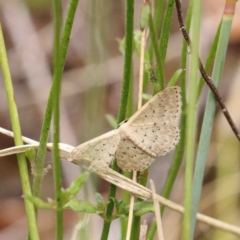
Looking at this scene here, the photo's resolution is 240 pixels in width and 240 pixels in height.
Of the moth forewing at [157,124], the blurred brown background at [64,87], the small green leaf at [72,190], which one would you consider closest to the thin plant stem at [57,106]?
the small green leaf at [72,190]

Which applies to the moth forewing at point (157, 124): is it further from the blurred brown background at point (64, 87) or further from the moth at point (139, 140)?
the blurred brown background at point (64, 87)

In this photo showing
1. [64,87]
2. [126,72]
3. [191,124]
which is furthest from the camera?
[64,87]

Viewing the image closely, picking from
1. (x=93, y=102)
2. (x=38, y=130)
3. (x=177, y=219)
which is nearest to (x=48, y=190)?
(x=38, y=130)

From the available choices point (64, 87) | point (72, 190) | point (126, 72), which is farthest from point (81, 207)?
point (64, 87)

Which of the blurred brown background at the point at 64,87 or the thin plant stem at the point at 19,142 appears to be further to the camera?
the blurred brown background at the point at 64,87

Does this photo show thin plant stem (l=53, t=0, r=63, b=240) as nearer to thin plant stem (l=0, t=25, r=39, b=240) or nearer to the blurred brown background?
thin plant stem (l=0, t=25, r=39, b=240)

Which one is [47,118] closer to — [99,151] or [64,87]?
[99,151]

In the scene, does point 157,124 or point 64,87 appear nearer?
point 157,124

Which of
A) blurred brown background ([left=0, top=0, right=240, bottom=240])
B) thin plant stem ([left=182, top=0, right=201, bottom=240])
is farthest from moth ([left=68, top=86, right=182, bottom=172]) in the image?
blurred brown background ([left=0, top=0, right=240, bottom=240])

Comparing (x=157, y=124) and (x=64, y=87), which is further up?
(x=64, y=87)
